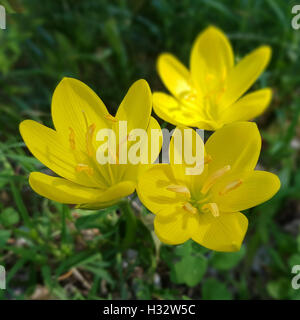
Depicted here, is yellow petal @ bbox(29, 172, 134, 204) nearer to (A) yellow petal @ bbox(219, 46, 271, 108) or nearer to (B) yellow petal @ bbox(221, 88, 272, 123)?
(B) yellow petal @ bbox(221, 88, 272, 123)

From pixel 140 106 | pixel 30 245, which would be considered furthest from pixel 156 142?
pixel 30 245

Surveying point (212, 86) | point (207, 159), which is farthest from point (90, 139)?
point (212, 86)

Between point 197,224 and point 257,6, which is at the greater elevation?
point 257,6

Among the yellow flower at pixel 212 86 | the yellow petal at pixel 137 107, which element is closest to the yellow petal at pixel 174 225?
the yellow petal at pixel 137 107

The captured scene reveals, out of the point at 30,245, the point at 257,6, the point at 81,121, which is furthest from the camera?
the point at 257,6

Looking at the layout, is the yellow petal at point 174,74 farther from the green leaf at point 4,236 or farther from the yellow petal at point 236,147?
the green leaf at point 4,236

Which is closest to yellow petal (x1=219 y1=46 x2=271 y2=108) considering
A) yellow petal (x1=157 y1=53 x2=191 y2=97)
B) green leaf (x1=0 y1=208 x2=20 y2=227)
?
yellow petal (x1=157 y1=53 x2=191 y2=97)

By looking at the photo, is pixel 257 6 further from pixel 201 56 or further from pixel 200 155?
pixel 200 155
